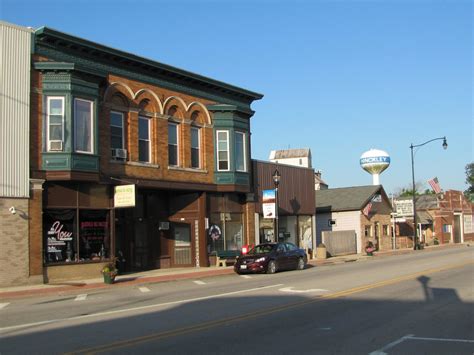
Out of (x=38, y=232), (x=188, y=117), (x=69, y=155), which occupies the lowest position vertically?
(x=38, y=232)

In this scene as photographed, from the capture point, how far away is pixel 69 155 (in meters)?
21.6

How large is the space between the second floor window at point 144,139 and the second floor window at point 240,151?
565 centimetres

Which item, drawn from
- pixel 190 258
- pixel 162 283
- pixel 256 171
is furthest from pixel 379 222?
pixel 162 283

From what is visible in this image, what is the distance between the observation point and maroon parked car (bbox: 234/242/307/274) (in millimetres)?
24156

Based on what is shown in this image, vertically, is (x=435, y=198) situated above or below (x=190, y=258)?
above

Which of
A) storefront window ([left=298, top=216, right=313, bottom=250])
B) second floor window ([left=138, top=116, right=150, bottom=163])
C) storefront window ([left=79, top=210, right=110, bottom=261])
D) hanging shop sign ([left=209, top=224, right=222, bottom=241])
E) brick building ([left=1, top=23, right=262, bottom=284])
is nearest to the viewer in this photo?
brick building ([left=1, top=23, right=262, bottom=284])

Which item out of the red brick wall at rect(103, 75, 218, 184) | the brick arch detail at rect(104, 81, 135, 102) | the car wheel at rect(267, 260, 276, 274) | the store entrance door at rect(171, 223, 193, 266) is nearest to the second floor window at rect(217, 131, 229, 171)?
the red brick wall at rect(103, 75, 218, 184)

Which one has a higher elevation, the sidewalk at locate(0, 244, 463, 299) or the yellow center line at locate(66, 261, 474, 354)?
the yellow center line at locate(66, 261, 474, 354)

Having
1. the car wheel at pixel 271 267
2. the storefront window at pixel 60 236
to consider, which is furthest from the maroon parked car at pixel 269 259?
the storefront window at pixel 60 236

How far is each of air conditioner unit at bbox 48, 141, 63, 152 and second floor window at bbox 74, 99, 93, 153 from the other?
60 centimetres

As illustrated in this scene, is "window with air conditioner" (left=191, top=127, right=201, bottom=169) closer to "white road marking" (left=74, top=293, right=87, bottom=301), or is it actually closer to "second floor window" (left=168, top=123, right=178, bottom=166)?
"second floor window" (left=168, top=123, right=178, bottom=166)

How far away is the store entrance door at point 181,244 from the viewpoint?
2850 cm

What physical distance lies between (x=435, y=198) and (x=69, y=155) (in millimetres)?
A: 53637

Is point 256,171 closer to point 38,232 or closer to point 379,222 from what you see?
point 38,232
